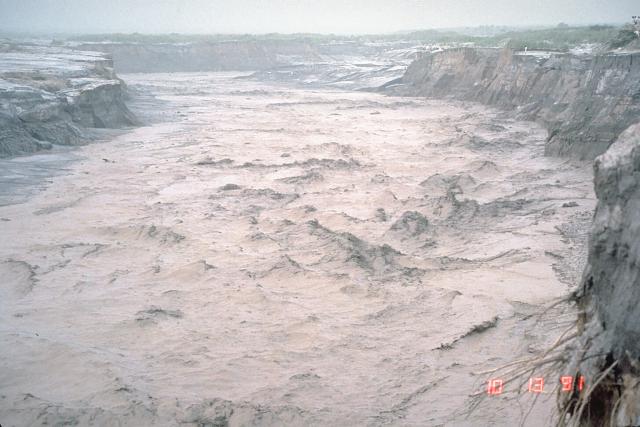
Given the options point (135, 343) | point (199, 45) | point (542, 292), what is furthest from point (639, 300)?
point (199, 45)

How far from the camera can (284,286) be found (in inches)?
281

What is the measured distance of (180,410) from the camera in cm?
475

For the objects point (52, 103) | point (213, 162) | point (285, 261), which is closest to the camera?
point (285, 261)

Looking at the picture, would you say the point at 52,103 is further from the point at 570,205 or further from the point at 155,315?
the point at 570,205

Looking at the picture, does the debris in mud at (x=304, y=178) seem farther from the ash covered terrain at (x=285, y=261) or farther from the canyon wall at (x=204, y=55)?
the canyon wall at (x=204, y=55)

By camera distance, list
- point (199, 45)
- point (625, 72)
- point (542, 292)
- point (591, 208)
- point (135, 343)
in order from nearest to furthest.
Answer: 1. point (135, 343)
2. point (542, 292)
3. point (591, 208)
4. point (625, 72)
5. point (199, 45)

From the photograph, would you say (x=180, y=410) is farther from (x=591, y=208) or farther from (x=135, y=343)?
(x=591, y=208)

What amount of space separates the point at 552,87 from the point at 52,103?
15.5m

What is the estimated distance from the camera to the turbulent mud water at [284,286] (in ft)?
16.2

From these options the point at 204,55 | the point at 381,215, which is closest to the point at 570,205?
the point at 381,215

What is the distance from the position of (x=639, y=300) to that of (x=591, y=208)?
7496mm

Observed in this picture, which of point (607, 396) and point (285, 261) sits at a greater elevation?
point (607, 396)

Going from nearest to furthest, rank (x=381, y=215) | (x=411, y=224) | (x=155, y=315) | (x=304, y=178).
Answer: (x=155, y=315)
(x=411, y=224)
(x=381, y=215)
(x=304, y=178)

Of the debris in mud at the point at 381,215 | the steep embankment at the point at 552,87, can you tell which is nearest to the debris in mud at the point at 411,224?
the debris in mud at the point at 381,215
